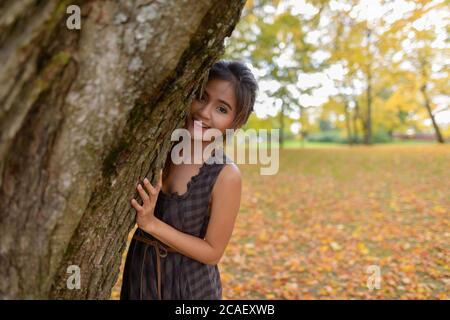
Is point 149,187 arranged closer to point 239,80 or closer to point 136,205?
point 136,205

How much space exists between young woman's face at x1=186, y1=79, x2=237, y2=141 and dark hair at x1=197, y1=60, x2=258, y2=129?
3 cm

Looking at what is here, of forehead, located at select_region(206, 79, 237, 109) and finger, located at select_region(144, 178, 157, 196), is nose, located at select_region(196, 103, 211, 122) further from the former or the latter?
finger, located at select_region(144, 178, 157, 196)

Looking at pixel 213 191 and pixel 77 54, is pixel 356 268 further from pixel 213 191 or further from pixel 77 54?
pixel 77 54

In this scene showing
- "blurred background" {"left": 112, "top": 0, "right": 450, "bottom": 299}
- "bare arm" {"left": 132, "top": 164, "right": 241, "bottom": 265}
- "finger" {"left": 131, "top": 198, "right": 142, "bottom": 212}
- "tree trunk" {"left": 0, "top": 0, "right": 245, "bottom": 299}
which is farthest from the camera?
"blurred background" {"left": 112, "top": 0, "right": 450, "bottom": 299}

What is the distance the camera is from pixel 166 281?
1.86 m

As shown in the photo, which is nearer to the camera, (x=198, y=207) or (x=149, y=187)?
(x=149, y=187)

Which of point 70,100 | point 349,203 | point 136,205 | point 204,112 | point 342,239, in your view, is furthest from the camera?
point 349,203

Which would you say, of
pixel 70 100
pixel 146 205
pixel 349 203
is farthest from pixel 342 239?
pixel 70 100

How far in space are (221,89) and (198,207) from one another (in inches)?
22.9

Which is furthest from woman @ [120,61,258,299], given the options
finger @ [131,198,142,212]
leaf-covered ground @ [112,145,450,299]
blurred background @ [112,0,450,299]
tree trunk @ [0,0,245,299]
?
leaf-covered ground @ [112,145,450,299]

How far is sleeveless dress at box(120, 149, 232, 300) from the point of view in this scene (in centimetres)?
180

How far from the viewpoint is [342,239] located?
6.20m

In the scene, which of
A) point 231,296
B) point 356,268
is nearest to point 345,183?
point 356,268

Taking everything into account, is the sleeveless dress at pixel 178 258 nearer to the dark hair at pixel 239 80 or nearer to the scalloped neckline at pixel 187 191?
the scalloped neckline at pixel 187 191
